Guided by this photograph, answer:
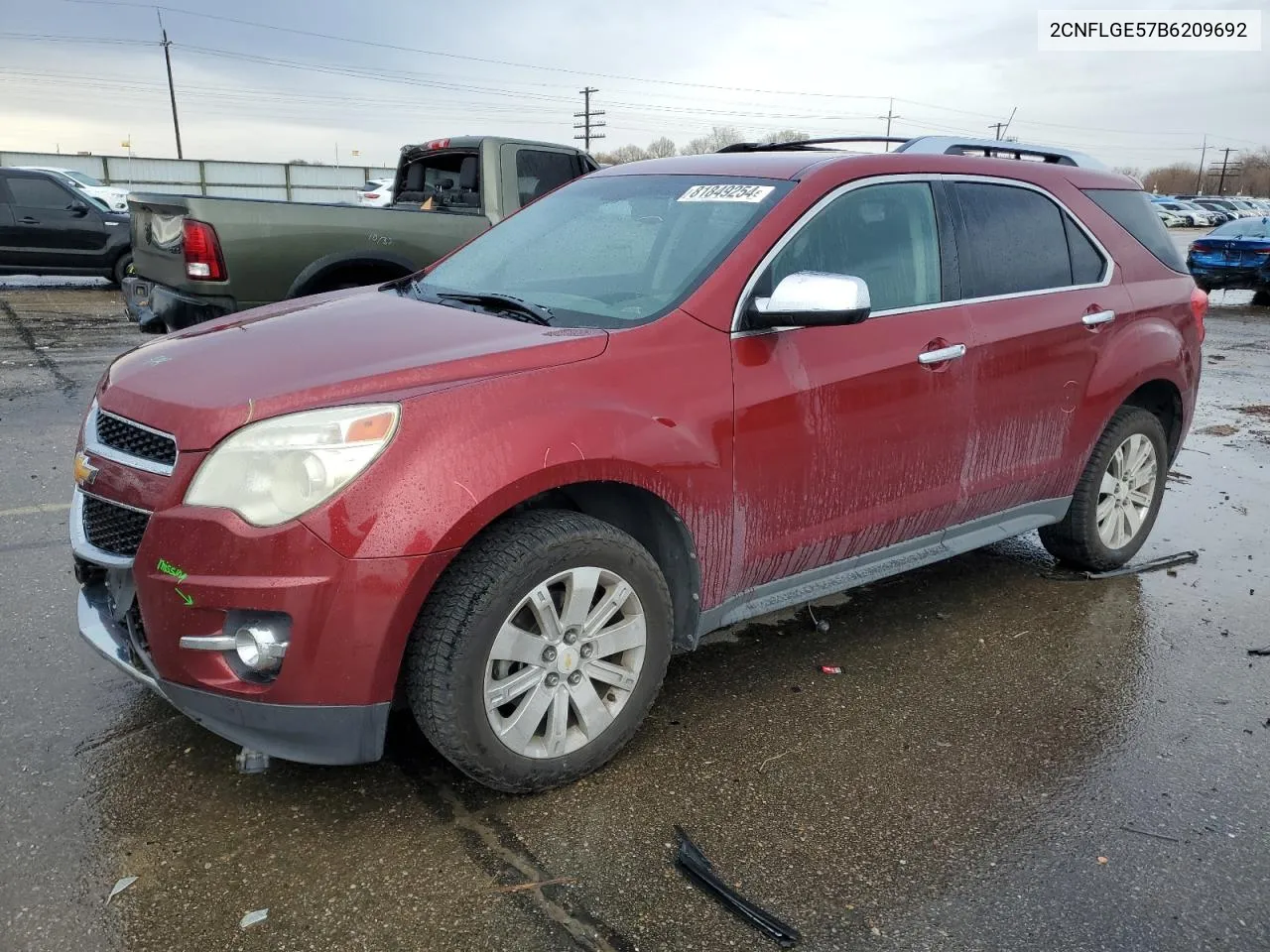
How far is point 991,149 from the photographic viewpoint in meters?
4.36

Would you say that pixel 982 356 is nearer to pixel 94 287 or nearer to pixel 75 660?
pixel 75 660

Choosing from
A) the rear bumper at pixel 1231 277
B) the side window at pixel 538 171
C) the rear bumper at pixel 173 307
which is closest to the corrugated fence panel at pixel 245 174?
the rear bumper at pixel 1231 277

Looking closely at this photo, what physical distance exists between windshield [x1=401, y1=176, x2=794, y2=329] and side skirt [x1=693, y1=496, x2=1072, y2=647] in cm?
99

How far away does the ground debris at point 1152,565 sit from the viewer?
4.66 m

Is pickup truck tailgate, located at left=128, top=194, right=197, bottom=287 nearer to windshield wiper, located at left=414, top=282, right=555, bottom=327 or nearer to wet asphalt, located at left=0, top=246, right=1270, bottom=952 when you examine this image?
wet asphalt, located at left=0, top=246, right=1270, bottom=952

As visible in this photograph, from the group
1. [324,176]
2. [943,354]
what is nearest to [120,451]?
[943,354]

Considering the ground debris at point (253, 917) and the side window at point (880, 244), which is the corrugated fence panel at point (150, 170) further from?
the ground debris at point (253, 917)

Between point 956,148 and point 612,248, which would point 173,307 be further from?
point 956,148

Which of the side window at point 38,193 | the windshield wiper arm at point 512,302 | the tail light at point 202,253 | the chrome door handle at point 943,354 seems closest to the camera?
the windshield wiper arm at point 512,302

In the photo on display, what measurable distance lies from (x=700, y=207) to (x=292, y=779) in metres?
2.25

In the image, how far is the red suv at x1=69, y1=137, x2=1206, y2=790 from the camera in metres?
2.40

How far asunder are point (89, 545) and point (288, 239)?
4448 mm

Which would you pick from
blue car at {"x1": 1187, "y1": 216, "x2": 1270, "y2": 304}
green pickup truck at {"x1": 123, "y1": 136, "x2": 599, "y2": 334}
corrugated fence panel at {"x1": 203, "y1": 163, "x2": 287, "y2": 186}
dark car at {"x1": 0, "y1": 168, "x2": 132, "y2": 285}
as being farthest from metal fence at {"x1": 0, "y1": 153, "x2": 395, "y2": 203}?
green pickup truck at {"x1": 123, "y1": 136, "x2": 599, "y2": 334}

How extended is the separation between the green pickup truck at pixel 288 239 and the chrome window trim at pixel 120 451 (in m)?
3.78
